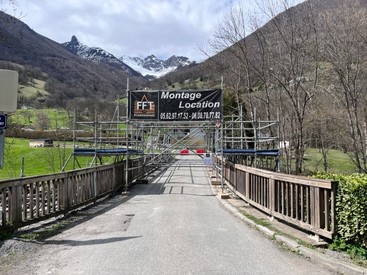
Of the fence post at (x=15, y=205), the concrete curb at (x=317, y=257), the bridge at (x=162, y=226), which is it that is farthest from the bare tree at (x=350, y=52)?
the fence post at (x=15, y=205)

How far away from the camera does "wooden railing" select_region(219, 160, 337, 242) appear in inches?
270

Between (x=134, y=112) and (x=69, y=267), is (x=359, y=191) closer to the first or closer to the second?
(x=69, y=267)

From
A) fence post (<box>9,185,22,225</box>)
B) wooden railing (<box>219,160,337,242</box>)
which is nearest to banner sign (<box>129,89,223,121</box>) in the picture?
wooden railing (<box>219,160,337,242</box>)

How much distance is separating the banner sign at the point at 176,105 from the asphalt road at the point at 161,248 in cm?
722

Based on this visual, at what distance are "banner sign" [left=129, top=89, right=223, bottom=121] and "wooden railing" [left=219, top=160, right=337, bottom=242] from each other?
6799 millimetres

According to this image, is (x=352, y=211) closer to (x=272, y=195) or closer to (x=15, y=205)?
(x=272, y=195)

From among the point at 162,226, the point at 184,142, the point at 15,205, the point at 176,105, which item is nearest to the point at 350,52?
the point at 176,105

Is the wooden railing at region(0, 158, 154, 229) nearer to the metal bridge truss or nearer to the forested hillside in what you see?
the metal bridge truss

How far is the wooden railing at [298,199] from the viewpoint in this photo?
686cm

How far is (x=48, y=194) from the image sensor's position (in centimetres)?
944

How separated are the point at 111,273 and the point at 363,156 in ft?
60.2

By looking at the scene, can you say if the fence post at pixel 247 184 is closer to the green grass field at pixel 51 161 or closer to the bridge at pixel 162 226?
the bridge at pixel 162 226

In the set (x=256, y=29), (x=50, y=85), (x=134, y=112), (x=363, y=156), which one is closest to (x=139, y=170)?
(x=134, y=112)

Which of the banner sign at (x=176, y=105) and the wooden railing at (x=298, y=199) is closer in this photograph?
the wooden railing at (x=298, y=199)
